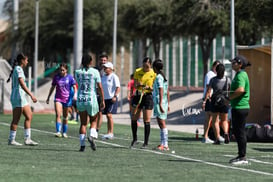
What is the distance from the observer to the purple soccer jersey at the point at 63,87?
23.8 metres

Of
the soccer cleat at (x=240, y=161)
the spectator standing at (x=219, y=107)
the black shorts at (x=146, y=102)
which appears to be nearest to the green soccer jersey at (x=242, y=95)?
the soccer cleat at (x=240, y=161)

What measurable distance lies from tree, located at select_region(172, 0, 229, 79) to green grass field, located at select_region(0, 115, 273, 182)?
2614 cm

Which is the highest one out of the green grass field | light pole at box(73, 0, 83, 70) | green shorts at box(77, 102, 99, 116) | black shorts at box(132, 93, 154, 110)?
light pole at box(73, 0, 83, 70)

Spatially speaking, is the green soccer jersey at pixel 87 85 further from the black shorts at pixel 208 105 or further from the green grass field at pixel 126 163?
the black shorts at pixel 208 105

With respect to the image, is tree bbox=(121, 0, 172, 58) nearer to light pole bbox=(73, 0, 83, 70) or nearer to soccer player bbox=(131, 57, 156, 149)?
light pole bbox=(73, 0, 83, 70)

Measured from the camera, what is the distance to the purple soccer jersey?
2378cm

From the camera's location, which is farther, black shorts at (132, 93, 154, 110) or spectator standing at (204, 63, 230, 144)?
spectator standing at (204, 63, 230, 144)

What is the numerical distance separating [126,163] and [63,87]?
26.1 feet

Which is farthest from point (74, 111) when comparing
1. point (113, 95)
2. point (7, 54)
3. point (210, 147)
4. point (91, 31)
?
point (7, 54)

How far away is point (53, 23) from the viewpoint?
70.3m

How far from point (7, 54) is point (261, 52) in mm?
65857

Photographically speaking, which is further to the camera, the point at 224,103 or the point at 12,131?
the point at 224,103

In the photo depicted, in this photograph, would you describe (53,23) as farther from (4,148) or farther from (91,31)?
(4,148)

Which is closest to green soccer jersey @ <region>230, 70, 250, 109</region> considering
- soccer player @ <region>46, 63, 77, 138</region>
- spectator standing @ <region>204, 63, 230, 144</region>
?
spectator standing @ <region>204, 63, 230, 144</region>
